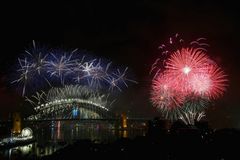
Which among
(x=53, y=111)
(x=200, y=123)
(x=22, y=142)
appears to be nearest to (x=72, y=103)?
(x=53, y=111)

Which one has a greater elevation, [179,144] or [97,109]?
[97,109]

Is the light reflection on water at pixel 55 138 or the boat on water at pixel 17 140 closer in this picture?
the light reflection on water at pixel 55 138

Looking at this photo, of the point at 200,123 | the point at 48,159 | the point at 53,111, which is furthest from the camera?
the point at 53,111

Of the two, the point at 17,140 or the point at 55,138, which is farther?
the point at 55,138

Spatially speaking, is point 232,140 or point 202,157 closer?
point 202,157

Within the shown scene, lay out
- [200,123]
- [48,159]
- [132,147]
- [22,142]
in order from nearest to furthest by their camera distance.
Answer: [48,159] < [132,147] < [200,123] < [22,142]

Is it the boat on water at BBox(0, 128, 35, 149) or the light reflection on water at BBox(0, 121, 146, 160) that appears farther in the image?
the boat on water at BBox(0, 128, 35, 149)

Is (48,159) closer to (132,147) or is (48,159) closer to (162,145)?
(132,147)

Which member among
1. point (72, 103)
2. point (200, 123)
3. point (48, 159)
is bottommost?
point (48, 159)
